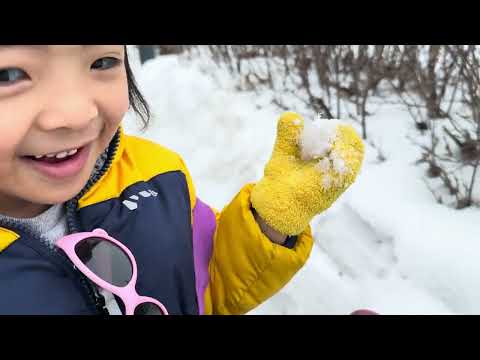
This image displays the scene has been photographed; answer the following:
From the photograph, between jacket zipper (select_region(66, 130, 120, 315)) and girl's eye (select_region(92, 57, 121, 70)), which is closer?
girl's eye (select_region(92, 57, 121, 70))

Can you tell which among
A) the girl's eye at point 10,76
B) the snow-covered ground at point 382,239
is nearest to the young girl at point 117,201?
the girl's eye at point 10,76

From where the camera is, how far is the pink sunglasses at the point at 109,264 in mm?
849

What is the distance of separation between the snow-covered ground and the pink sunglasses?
88 cm

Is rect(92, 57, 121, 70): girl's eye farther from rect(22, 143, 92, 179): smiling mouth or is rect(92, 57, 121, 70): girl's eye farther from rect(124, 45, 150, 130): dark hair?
rect(124, 45, 150, 130): dark hair

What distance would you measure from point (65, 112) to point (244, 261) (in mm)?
572

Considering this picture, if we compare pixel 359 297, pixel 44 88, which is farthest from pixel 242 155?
pixel 44 88

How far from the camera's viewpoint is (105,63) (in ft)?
2.48

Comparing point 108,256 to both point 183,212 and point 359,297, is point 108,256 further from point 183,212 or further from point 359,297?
point 359,297

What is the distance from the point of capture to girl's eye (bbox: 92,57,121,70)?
73 centimetres

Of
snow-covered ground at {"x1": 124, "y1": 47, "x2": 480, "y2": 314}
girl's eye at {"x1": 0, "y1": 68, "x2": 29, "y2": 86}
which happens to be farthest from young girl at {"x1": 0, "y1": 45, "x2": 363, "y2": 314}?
snow-covered ground at {"x1": 124, "y1": 47, "x2": 480, "y2": 314}

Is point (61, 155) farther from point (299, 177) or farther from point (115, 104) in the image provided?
point (299, 177)

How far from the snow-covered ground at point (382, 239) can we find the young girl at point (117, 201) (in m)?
0.58
